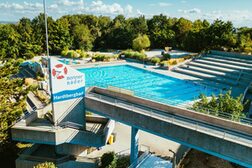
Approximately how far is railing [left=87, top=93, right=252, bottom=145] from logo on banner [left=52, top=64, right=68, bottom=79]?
7.68 feet

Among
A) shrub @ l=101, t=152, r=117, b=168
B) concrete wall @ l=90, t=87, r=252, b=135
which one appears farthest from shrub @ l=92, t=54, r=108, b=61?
shrub @ l=101, t=152, r=117, b=168

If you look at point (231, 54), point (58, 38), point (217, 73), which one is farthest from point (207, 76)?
point (58, 38)

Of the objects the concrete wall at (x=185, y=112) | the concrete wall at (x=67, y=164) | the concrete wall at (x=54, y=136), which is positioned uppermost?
the concrete wall at (x=185, y=112)

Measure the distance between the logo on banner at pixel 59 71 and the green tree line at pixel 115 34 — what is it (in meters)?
23.9

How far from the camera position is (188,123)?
38.7 feet

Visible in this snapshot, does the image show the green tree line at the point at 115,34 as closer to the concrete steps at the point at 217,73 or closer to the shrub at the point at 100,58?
the concrete steps at the point at 217,73

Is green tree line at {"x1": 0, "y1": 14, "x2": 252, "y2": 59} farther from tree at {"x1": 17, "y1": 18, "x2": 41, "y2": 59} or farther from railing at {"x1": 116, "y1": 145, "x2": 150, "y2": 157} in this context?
railing at {"x1": 116, "y1": 145, "x2": 150, "y2": 157}

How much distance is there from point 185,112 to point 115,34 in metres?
42.6

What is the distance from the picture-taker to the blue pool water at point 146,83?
84.2 ft

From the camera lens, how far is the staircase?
90.7 feet

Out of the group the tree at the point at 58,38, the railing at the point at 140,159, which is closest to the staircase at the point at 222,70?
the railing at the point at 140,159

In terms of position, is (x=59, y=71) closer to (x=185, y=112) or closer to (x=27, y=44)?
(x=185, y=112)

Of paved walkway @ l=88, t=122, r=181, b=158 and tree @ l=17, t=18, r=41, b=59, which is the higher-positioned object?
tree @ l=17, t=18, r=41, b=59

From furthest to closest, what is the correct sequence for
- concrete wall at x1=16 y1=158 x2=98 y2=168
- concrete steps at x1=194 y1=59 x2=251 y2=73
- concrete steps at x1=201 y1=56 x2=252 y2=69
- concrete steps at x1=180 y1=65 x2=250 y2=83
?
1. concrete steps at x1=201 y1=56 x2=252 y2=69
2. concrete steps at x1=194 y1=59 x2=251 y2=73
3. concrete steps at x1=180 y1=65 x2=250 y2=83
4. concrete wall at x1=16 y1=158 x2=98 y2=168
